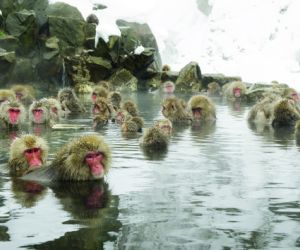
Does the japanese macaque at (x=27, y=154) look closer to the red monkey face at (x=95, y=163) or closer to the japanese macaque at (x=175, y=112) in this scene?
the red monkey face at (x=95, y=163)

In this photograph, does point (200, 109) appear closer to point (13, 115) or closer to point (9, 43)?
point (13, 115)

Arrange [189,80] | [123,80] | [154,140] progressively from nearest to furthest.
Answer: [154,140] < [189,80] < [123,80]

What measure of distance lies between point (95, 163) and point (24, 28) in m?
23.2

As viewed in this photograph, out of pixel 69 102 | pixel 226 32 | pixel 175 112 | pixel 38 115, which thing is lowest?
pixel 38 115

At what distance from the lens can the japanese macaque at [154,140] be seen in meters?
10.7

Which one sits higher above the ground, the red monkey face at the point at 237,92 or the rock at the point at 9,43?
the rock at the point at 9,43

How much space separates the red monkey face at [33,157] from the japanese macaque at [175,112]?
7216 mm

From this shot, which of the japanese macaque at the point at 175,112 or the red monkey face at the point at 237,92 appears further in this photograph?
the red monkey face at the point at 237,92

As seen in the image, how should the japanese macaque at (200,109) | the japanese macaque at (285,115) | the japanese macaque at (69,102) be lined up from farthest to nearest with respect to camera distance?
the japanese macaque at (69,102) → the japanese macaque at (200,109) → the japanese macaque at (285,115)

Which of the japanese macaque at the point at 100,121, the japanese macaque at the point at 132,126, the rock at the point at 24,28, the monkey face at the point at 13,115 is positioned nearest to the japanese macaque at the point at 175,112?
the japanese macaque at the point at 100,121

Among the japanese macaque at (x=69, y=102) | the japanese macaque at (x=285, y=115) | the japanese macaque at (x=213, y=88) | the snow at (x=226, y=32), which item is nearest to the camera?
the japanese macaque at (x=285, y=115)

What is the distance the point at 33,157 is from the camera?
8.19 meters

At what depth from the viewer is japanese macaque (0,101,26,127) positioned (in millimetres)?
13320

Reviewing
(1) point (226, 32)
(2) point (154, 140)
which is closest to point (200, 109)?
(2) point (154, 140)
